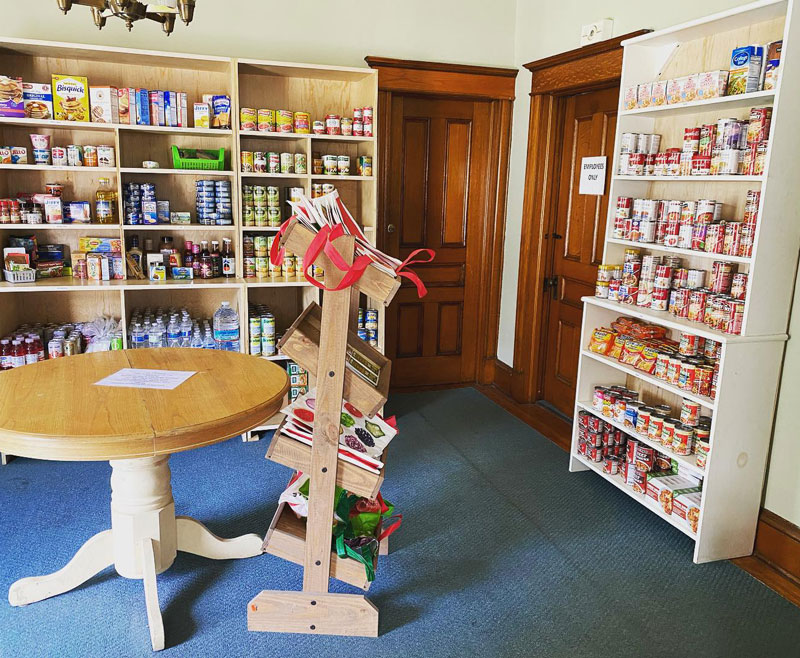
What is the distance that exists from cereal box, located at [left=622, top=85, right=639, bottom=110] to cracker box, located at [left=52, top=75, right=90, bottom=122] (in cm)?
273

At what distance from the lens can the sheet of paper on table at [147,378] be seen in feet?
7.49

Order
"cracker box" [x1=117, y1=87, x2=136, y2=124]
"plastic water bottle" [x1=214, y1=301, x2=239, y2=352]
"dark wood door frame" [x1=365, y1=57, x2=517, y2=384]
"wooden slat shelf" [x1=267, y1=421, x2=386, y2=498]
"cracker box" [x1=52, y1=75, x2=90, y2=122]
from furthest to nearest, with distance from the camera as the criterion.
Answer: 1. "dark wood door frame" [x1=365, y1=57, x2=517, y2=384]
2. "plastic water bottle" [x1=214, y1=301, x2=239, y2=352]
3. "cracker box" [x1=117, y1=87, x2=136, y2=124]
4. "cracker box" [x1=52, y1=75, x2=90, y2=122]
5. "wooden slat shelf" [x1=267, y1=421, x2=386, y2=498]

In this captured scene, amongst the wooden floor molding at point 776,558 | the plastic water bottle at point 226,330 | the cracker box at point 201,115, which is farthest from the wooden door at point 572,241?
the cracker box at point 201,115

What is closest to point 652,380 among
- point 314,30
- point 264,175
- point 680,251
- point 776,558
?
point 680,251

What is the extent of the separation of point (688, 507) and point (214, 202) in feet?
9.59

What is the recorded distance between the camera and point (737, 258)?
2518 mm

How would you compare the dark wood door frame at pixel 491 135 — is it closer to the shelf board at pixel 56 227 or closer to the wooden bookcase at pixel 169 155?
the wooden bookcase at pixel 169 155

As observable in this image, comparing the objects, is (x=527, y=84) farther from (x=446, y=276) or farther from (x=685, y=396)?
(x=685, y=396)

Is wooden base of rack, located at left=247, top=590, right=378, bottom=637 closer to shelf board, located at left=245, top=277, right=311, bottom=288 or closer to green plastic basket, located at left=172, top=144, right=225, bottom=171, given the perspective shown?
shelf board, located at left=245, top=277, right=311, bottom=288

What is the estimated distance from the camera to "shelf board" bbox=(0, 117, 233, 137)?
3.34 m

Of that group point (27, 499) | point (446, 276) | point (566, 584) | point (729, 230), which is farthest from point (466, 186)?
point (27, 499)

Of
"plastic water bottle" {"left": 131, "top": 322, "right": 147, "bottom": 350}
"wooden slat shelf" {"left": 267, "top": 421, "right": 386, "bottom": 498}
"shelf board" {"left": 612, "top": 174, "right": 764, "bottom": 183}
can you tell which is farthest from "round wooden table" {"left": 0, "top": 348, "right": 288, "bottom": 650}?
"shelf board" {"left": 612, "top": 174, "right": 764, "bottom": 183}

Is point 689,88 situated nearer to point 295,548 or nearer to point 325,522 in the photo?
point 325,522

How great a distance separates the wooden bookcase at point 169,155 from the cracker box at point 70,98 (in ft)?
0.23
